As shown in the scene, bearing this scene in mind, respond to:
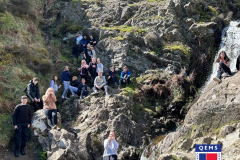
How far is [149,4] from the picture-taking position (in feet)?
80.6

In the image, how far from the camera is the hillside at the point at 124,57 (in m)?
15.6

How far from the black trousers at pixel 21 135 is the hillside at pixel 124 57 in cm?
65

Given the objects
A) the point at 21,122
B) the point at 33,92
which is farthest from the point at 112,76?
the point at 21,122

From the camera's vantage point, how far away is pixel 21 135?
45.8 feet

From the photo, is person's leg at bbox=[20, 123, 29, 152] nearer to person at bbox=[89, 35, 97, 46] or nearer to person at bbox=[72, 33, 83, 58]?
person at bbox=[72, 33, 83, 58]

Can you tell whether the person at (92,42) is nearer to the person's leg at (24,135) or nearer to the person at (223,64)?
the person's leg at (24,135)

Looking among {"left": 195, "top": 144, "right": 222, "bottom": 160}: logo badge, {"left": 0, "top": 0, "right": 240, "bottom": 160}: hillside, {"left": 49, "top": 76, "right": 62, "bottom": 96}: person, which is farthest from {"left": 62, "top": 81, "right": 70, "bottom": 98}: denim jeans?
{"left": 195, "top": 144, "right": 222, "bottom": 160}: logo badge

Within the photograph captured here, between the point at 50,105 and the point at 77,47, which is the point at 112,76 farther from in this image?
the point at 50,105

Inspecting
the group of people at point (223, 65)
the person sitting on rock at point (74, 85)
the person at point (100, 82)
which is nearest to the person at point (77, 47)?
the person sitting on rock at point (74, 85)

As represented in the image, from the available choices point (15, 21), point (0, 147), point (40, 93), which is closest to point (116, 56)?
point (40, 93)

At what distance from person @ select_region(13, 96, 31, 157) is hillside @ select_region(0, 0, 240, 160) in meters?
0.71

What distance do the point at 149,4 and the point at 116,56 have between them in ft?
20.5

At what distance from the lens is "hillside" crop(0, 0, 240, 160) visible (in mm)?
15625

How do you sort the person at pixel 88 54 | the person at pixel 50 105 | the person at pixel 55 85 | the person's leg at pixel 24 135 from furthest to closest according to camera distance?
the person at pixel 88 54 → the person at pixel 55 85 → the person at pixel 50 105 → the person's leg at pixel 24 135
